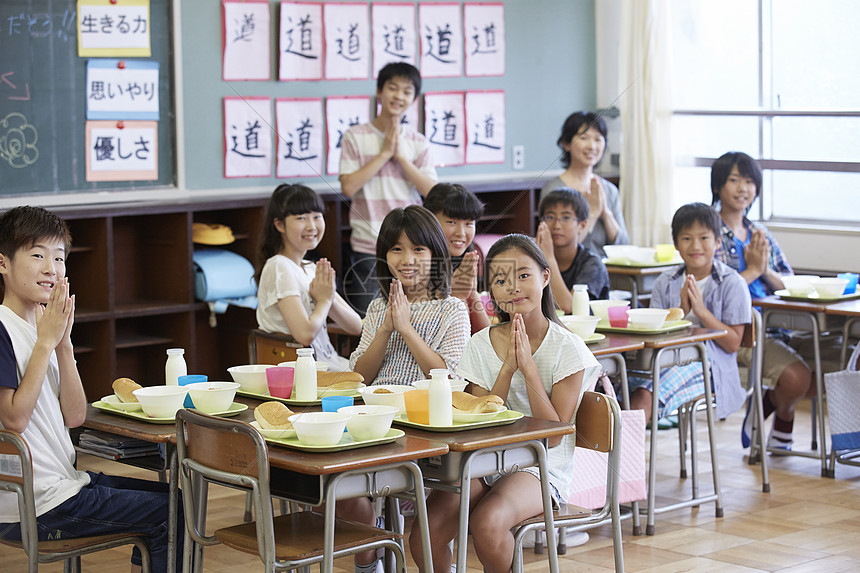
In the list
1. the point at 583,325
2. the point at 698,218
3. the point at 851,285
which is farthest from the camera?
the point at 851,285

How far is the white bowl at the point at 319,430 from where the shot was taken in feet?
7.48

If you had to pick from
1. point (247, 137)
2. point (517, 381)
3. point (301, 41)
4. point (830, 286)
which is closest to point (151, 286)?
point (247, 137)

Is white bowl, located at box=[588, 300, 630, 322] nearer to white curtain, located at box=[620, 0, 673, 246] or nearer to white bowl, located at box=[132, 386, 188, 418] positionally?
white bowl, located at box=[132, 386, 188, 418]

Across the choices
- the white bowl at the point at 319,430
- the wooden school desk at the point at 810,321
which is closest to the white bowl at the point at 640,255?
the wooden school desk at the point at 810,321

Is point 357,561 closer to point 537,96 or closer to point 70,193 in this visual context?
point 70,193

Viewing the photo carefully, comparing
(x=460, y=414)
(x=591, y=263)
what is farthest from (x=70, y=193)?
(x=460, y=414)

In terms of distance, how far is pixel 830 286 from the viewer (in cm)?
446

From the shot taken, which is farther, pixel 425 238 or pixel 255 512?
pixel 425 238

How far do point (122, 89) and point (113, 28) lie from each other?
0.26 metres

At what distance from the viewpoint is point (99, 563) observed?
3512mm

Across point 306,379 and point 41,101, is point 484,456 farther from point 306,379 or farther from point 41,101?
point 41,101

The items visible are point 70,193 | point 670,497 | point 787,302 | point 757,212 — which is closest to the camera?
point 670,497

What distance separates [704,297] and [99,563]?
226 centimetres

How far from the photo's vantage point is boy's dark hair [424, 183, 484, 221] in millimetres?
3932
